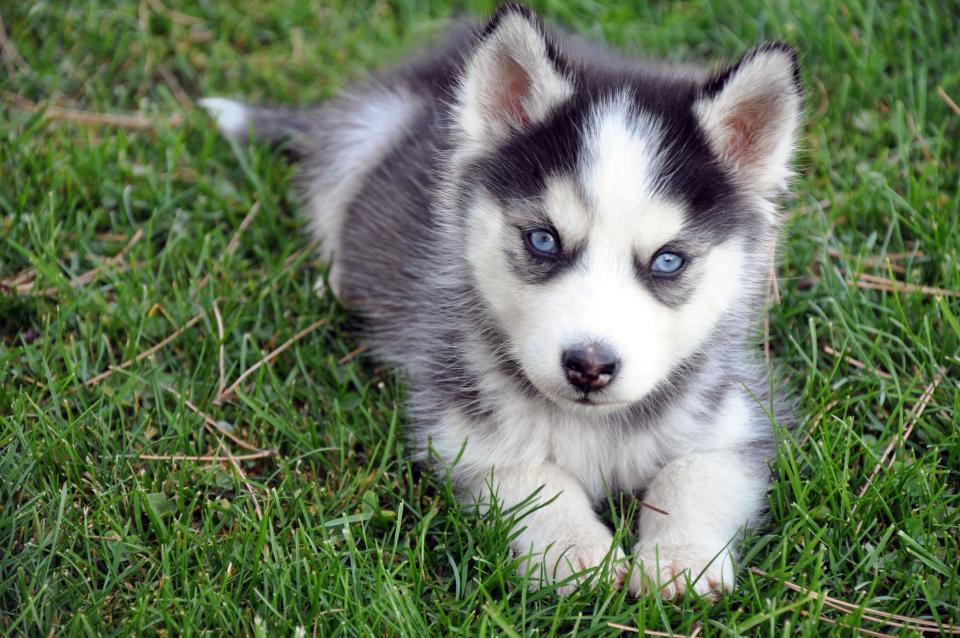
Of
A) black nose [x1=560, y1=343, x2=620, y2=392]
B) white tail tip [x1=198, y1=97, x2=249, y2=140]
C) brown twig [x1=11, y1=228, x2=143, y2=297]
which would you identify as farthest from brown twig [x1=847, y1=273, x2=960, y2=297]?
brown twig [x1=11, y1=228, x2=143, y2=297]

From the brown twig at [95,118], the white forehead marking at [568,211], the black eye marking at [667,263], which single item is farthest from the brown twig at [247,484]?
the brown twig at [95,118]

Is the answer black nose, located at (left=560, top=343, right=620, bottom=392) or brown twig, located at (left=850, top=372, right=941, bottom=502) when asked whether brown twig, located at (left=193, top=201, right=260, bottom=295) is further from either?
brown twig, located at (left=850, top=372, right=941, bottom=502)

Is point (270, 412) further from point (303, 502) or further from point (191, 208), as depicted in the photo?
point (191, 208)

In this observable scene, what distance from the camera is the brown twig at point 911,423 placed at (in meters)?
3.26

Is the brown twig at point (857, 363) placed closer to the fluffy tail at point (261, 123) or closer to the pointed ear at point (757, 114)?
the pointed ear at point (757, 114)

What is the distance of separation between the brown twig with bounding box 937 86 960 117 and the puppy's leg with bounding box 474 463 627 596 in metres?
2.72

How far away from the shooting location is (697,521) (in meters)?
3.09

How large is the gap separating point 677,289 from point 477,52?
944mm

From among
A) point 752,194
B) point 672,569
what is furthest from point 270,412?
point 752,194

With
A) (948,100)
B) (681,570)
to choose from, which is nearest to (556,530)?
(681,570)

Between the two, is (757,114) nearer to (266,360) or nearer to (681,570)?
(681,570)

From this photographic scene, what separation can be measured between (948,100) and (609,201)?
2.64 metres

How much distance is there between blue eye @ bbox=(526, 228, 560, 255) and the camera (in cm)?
293

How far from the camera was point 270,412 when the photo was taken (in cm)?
357
